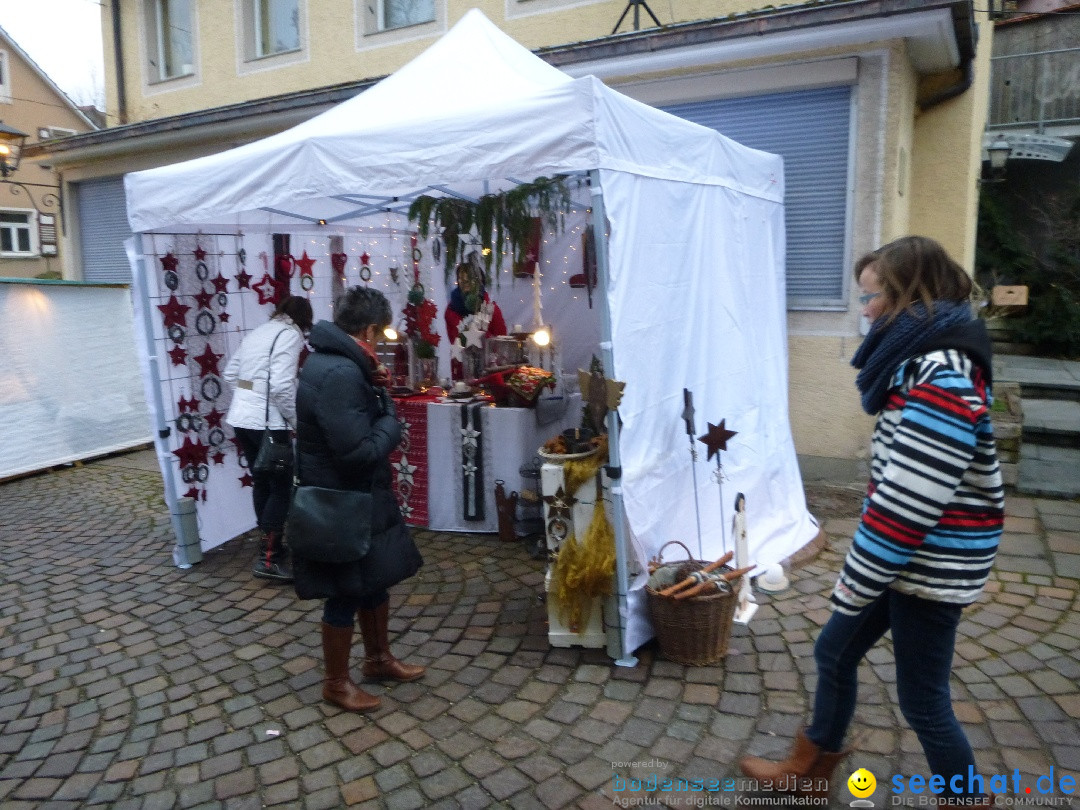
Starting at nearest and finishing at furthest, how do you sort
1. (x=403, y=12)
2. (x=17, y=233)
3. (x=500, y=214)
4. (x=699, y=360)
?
(x=699, y=360)
(x=500, y=214)
(x=403, y=12)
(x=17, y=233)

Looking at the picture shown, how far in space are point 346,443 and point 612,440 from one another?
113 cm

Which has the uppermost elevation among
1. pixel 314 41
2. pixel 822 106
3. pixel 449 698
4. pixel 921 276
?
pixel 314 41

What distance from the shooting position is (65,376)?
7.86 metres

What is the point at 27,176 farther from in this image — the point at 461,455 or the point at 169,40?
the point at 461,455

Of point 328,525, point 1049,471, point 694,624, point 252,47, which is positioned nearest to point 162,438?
point 328,525

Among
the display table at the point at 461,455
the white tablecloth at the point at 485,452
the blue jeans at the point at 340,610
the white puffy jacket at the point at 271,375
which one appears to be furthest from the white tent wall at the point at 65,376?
the blue jeans at the point at 340,610

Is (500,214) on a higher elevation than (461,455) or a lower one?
higher

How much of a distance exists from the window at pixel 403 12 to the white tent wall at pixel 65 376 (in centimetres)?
439

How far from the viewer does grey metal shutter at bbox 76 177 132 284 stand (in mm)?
10703

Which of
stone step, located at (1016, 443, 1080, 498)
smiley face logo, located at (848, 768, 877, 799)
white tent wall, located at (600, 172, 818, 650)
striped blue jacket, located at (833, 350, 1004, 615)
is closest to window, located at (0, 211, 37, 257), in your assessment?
white tent wall, located at (600, 172, 818, 650)

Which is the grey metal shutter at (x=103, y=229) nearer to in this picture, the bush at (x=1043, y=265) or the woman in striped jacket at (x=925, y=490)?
the woman in striped jacket at (x=925, y=490)

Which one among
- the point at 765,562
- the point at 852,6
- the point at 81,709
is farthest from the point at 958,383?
the point at 852,6

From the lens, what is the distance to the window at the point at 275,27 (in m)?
10.3

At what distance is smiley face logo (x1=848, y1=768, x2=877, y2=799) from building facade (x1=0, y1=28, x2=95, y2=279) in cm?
2266
